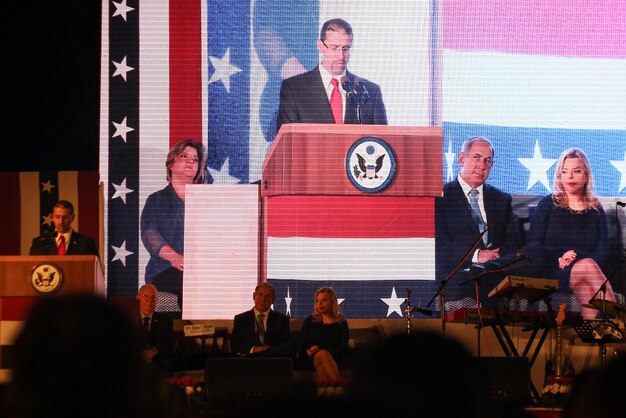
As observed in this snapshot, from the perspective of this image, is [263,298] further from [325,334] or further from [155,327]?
[155,327]

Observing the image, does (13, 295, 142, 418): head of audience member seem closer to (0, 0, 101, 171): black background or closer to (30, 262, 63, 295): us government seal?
(30, 262, 63, 295): us government seal

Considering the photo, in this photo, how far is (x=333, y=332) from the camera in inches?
271

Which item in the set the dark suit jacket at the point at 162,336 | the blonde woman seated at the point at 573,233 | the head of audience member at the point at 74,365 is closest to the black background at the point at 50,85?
the dark suit jacket at the point at 162,336

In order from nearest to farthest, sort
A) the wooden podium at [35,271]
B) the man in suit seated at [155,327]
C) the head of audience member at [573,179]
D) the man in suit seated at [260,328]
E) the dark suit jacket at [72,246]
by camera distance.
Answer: the wooden podium at [35,271], the man in suit seated at [155,327], the man in suit seated at [260,328], the dark suit jacket at [72,246], the head of audience member at [573,179]

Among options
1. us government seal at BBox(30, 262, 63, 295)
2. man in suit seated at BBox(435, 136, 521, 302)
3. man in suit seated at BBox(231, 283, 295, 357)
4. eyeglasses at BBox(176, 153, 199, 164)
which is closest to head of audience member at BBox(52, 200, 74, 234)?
eyeglasses at BBox(176, 153, 199, 164)

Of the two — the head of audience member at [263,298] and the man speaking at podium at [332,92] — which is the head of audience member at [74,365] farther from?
the man speaking at podium at [332,92]

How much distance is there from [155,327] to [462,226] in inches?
101

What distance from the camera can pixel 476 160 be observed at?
8062 millimetres

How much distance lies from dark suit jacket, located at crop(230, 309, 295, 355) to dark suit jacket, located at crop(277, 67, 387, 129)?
5.56ft

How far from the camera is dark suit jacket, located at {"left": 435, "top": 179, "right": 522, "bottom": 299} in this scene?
7.97 m

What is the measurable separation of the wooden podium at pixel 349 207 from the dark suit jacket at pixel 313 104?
0.21 ft

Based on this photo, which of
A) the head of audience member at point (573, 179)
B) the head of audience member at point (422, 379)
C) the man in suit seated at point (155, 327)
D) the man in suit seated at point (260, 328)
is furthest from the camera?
the head of audience member at point (573, 179)

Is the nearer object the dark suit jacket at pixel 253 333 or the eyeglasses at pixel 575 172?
the dark suit jacket at pixel 253 333

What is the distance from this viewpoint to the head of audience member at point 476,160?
803 cm
